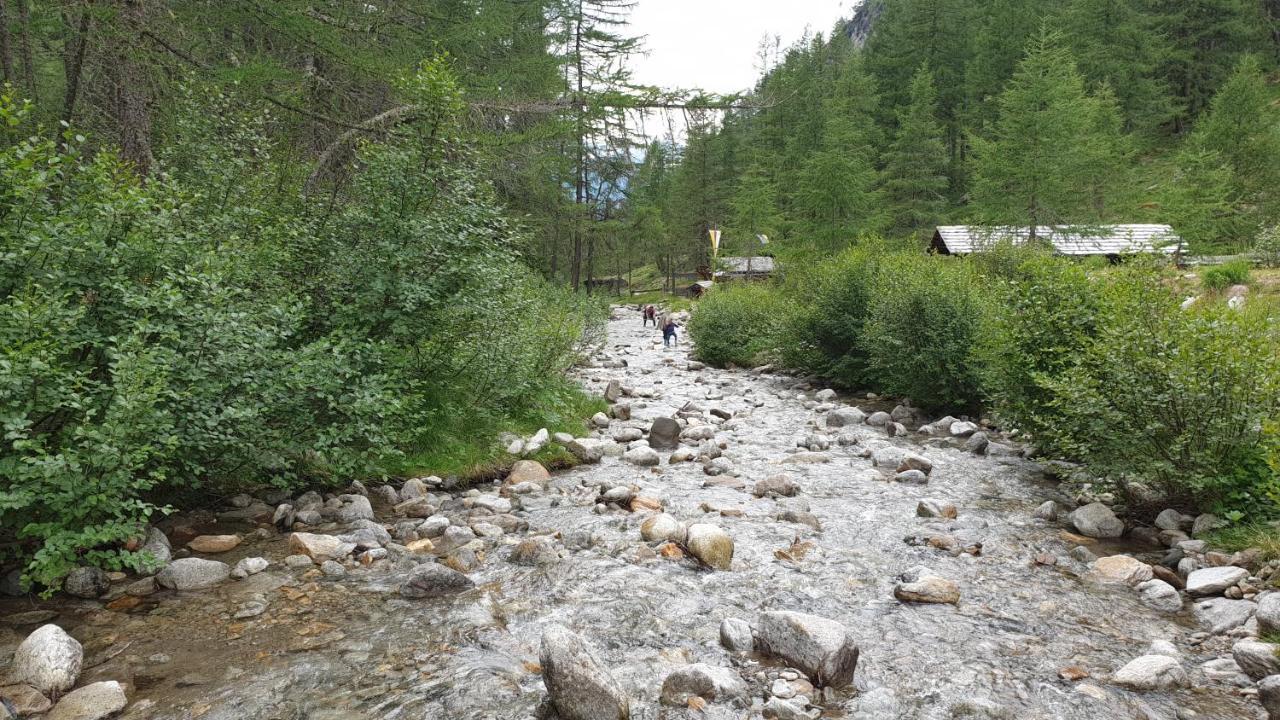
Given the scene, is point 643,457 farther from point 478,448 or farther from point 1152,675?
point 1152,675

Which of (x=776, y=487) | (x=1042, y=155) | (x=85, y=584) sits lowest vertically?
(x=776, y=487)

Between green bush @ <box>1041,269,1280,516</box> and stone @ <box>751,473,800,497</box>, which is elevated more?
green bush @ <box>1041,269,1280,516</box>

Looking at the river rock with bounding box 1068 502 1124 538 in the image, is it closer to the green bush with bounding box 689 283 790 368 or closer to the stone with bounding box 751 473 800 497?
the stone with bounding box 751 473 800 497

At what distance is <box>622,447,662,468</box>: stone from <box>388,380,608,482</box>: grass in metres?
0.97

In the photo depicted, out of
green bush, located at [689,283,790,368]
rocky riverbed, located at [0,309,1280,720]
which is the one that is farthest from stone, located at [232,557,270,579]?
green bush, located at [689,283,790,368]

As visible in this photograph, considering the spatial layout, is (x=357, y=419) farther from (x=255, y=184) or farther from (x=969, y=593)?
(x=969, y=593)

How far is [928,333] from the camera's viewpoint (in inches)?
575

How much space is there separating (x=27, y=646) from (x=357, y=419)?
333 centimetres

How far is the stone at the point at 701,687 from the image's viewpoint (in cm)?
441

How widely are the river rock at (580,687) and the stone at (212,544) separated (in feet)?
13.1

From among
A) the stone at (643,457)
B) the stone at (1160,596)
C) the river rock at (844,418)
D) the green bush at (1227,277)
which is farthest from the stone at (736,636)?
the green bush at (1227,277)

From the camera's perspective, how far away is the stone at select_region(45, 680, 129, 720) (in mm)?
3832

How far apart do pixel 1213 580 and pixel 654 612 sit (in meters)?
5.02

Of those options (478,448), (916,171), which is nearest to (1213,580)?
(478,448)
